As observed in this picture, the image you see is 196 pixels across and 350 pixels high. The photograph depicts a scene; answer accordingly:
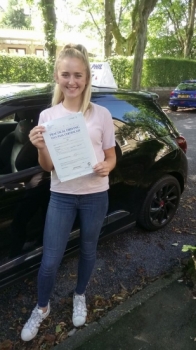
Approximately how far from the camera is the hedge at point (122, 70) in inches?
A: 459

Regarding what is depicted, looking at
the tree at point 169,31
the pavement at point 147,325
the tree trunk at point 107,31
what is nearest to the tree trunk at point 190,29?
the tree at point 169,31

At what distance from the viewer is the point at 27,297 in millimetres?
2562

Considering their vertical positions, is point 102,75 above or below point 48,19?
below

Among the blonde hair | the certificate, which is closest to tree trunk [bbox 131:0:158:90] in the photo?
the blonde hair

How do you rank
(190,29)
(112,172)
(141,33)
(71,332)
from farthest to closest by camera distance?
(190,29) < (141,33) < (112,172) < (71,332)

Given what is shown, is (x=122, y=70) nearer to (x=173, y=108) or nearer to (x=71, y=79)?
(x=173, y=108)

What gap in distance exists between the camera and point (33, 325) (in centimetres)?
216

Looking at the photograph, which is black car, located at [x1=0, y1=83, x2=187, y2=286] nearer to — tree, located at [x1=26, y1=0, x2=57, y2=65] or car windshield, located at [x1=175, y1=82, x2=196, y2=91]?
tree, located at [x1=26, y1=0, x2=57, y2=65]

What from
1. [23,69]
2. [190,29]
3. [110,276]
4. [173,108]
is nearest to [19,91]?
[110,276]

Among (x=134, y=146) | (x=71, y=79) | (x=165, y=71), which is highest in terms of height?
(x=71, y=79)

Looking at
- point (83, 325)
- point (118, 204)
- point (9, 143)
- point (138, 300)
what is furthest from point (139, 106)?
point (83, 325)

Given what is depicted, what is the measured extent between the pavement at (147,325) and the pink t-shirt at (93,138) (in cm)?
112

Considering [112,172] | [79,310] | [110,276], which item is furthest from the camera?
[110,276]

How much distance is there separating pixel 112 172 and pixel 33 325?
4.61 ft
